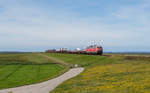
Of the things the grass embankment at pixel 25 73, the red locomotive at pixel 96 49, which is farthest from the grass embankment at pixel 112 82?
the red locomotive at pixel 96 49

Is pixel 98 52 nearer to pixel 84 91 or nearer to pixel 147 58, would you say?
pixel 147 58

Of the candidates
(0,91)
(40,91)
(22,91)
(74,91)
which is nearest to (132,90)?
(74,91)

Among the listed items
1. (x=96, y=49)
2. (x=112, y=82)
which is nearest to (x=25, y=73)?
(x=112, y=82)

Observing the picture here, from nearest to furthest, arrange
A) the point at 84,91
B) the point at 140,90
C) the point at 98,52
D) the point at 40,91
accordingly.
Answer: the point at 140,90
the point at 84,91
the point at 40,91
the point at 98,52

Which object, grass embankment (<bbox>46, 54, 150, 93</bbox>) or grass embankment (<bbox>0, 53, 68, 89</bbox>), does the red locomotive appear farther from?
grass embankment (<bbox>0, 53, 68, 89</bbox>)

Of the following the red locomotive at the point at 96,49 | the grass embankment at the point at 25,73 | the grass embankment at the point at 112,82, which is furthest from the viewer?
the red locomotive at the point at 96,49

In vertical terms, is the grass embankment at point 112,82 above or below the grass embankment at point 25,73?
above

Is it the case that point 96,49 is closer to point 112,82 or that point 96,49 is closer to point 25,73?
point 25,73

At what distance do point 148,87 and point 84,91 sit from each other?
6.03 meters

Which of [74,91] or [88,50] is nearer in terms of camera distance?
[74,91]

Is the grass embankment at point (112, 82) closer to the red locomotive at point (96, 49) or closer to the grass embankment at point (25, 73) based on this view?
the grass embankment at point (25, 73)

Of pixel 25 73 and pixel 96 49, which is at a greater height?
pixel 96 49

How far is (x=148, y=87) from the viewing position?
15.7 metres

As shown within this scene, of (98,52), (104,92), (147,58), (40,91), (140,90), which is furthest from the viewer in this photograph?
(98,52)
